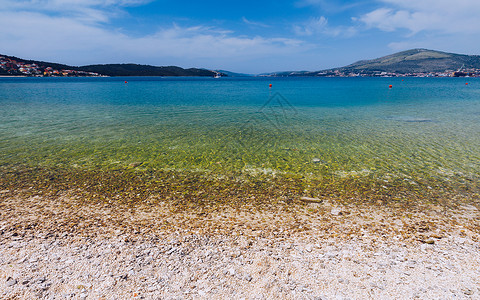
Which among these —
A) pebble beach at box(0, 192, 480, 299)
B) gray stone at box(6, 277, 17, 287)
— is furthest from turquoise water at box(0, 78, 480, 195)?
gray stone at box(6, 277, 17, 287)

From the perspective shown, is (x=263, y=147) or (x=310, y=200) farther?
(x=263, y=147)

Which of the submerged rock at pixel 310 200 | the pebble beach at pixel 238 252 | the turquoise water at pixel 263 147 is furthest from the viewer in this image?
the turquoise water at pixel 263 147

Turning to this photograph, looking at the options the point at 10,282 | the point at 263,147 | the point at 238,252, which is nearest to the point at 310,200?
the point at 238,252

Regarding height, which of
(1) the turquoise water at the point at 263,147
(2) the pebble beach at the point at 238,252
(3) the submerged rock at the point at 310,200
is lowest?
(2) the pebble beach at the point at 238,252

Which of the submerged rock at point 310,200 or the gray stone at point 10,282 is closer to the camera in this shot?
the gray stone at point 10,282

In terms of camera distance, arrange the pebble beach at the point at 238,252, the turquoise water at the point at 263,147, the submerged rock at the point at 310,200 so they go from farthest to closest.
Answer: the turquoise water at the point at 263,147 → the submerged rock at the point at 310,200 → the pebble beach at the point at 238,252

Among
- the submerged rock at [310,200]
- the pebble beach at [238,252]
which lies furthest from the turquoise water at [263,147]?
the pebble beach at [238,252]

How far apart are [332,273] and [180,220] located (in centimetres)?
485

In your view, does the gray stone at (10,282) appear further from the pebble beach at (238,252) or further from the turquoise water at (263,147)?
the turquoise water at (263,147)

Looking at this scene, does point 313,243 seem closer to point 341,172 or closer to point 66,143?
point 341,172

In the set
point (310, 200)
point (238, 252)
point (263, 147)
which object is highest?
point (263, 147)

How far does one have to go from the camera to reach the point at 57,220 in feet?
26.5

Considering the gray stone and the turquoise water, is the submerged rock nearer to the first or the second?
the turquoise water

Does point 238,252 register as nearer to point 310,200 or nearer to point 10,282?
point 310,200
